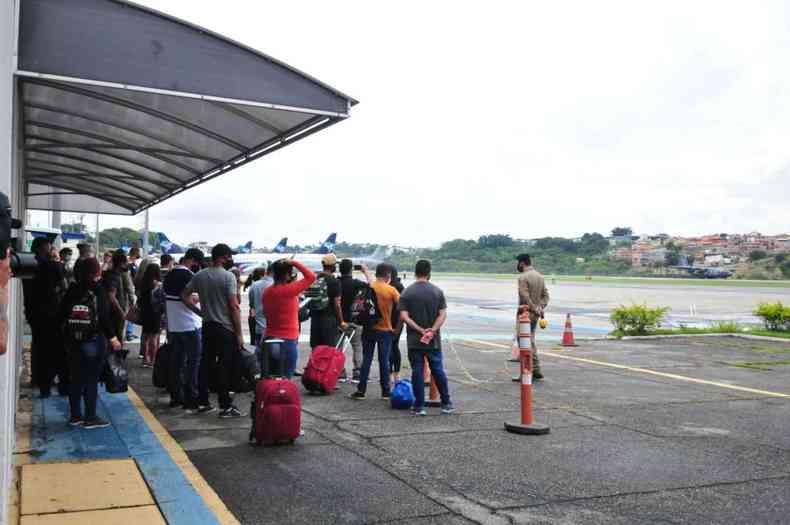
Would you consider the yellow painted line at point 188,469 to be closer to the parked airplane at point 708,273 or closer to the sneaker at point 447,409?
the sneaker at point 447,409

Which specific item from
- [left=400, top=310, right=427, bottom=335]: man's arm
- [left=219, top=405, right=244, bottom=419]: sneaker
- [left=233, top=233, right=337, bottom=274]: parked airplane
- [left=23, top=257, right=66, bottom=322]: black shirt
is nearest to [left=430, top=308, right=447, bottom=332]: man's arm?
[left=400, top=310, right=427, bottom=335]: man's arm

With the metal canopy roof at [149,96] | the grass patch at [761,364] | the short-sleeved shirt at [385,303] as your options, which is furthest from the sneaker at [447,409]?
the grass patch at [761,364]

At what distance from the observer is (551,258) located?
4825 inches

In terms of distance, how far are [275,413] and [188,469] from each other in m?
1.01

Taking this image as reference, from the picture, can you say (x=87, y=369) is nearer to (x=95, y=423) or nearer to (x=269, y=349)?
(x=95, y=423)

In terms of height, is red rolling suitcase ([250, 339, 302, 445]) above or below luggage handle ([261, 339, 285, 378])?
below

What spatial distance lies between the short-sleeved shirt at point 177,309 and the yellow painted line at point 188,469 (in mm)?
1027

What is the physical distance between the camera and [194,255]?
9.67m

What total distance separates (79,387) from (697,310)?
3198 centimetres

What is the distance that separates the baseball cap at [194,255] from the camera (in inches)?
374

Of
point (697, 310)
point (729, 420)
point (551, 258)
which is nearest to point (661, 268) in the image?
point (551, 258)

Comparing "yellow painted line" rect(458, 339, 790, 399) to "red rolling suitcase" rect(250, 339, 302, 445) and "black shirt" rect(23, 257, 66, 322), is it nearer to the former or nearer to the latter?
"red rolling suitcase" rect(250, 339, 302, 445)

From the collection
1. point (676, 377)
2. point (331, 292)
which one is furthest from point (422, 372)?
point (676, 377)

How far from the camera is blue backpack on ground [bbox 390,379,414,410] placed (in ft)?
28.3
